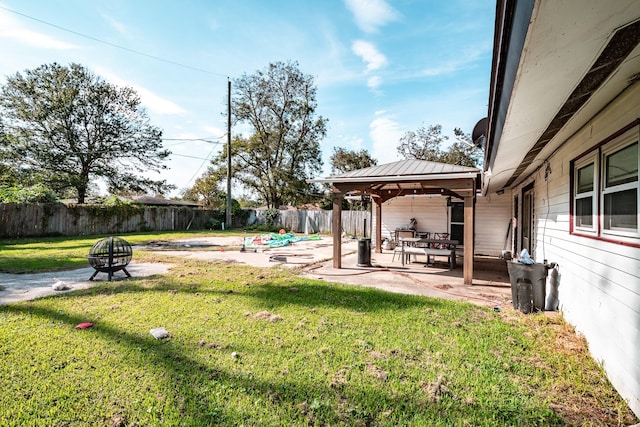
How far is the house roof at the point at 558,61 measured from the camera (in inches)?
52.7

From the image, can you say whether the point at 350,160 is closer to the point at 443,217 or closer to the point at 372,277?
the point at 443,217

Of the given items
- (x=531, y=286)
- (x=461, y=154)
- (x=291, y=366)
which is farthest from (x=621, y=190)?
(x=461, y=154)

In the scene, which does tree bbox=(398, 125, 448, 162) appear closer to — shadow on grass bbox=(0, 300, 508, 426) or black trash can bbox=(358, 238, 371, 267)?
black trash can bbox=(358, 238, 371, 267)

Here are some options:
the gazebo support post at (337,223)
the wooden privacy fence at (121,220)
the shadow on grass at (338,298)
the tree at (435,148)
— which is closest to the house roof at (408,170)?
the gazebo support post at (337,223)

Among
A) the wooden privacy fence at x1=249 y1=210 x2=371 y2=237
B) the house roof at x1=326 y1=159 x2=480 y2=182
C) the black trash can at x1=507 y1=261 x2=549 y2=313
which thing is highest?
the house roof at x1=326 y1=159 x2=480 y2=182

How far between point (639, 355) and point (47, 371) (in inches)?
179

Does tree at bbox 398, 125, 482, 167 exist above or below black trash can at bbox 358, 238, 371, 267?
above

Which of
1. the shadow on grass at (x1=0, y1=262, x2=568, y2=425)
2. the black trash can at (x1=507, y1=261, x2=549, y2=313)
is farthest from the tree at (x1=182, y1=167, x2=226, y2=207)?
the black trash can at (x1=507, y1=261, x2=549, y2=313)

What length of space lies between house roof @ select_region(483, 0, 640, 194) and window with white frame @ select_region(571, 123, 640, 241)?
1.40ft

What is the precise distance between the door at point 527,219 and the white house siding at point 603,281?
9.11 feet

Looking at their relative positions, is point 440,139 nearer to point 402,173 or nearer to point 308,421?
point 402,173

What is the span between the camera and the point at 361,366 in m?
2.74

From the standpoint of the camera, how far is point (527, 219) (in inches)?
313

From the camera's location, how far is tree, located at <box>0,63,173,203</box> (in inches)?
821
